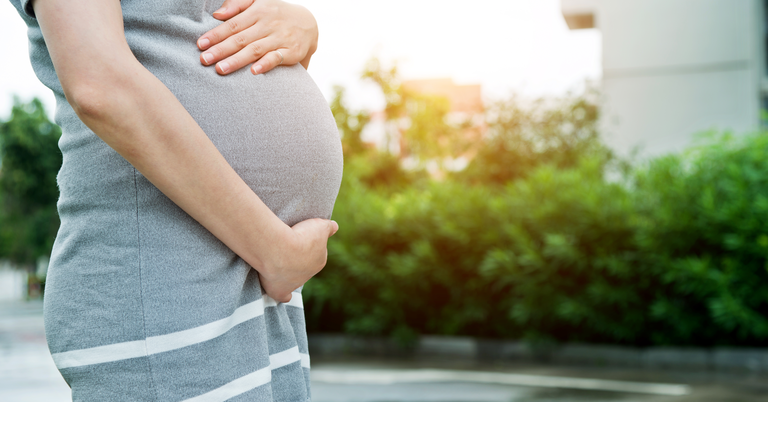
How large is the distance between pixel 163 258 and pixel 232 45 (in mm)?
299

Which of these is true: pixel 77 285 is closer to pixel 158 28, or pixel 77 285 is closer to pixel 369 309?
pixel 158 28

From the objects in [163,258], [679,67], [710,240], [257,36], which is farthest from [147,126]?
[679,67]

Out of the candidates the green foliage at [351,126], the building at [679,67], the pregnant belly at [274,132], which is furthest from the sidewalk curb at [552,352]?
the building at [679,67]

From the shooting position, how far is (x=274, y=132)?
2.94ft

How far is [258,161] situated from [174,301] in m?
0.22

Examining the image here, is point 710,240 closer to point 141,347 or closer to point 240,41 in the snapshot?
point 240,41

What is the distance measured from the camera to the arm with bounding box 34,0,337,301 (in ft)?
2.34

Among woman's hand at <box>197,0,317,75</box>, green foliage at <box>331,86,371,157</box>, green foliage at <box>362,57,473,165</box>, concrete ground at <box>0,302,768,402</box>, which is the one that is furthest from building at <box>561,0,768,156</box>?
woman's hand at <box>197,0,317,75</box>

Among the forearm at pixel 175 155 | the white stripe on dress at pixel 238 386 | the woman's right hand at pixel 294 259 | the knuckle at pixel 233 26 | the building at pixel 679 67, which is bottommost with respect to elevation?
the white stripe on dress at pixel 238 386

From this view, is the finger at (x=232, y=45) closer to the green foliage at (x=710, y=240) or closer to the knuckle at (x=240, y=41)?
the knuckle at (x=240, y=41)

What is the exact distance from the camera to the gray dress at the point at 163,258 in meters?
0.75

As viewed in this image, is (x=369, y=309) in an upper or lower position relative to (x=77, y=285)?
lower

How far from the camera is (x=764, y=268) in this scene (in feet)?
18.8
